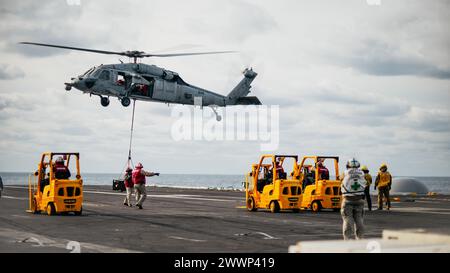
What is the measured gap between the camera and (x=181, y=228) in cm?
1975

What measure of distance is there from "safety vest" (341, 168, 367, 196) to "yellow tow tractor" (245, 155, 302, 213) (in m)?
10.5

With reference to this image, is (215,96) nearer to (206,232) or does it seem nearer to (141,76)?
(141,76)

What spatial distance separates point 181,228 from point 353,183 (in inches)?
241

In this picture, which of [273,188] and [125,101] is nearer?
[273,188]

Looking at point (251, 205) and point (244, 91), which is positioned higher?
point (244, 91)

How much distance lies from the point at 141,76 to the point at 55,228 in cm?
2510

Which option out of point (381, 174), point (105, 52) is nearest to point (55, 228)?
point (381, 174)

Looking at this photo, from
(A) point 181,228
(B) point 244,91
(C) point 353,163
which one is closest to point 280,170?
(A) point 181,228

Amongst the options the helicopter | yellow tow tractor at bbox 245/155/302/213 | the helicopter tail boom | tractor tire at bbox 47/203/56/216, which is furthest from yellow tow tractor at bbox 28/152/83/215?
the helicopter tail boom

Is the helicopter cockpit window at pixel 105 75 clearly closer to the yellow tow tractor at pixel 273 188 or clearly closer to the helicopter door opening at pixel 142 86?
the helicopter door opening at pixel 142 86

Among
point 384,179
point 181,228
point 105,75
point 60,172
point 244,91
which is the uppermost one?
point 244,91

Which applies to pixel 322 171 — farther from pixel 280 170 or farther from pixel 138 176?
pixel 138 176

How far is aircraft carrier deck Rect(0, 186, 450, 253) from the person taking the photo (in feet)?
49.8
